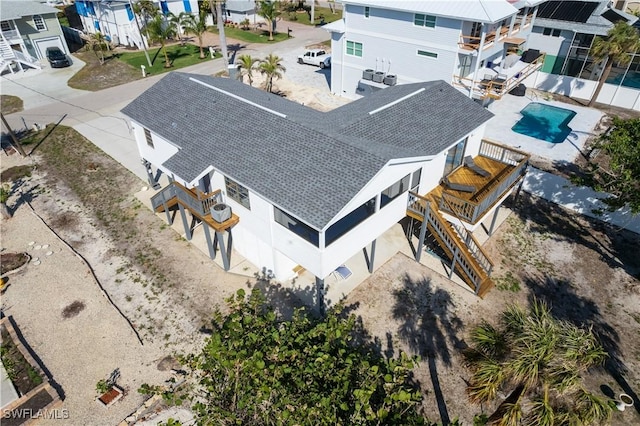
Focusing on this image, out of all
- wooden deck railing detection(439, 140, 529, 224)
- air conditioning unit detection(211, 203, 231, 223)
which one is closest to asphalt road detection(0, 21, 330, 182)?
air conditioning unit detection(211, 203, 231, 223)

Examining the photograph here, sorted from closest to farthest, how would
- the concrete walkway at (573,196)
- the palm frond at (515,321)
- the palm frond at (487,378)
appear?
the palm frond at (487,378), the palm frond at (515,321), the concrete walkway at (573,196)

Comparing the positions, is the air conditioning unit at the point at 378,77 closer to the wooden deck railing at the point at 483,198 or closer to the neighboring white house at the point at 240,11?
the wooden deck railing at the point at 483,198

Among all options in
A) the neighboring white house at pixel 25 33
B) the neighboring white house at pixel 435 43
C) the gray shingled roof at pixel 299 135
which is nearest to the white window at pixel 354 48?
the neighboring white house at pixel 435 43

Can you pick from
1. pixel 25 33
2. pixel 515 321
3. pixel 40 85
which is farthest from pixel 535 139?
pixel 25 33

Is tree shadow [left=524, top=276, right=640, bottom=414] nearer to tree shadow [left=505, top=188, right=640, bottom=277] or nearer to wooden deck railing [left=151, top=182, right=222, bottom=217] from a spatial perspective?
tree shadow [left=505, top=188, right=640, bottom=277]

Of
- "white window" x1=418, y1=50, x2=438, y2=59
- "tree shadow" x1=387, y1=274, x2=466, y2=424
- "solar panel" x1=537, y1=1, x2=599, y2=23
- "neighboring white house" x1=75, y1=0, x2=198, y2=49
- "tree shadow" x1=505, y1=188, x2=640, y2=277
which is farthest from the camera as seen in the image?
"neighboring white house" x1=75, y1=0, x2=198, y2=49

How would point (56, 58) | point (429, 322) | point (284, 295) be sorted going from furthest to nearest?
point (56, 58) → point (284, 295) → point (429, 322)

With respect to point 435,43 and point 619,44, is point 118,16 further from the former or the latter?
point 619,44
